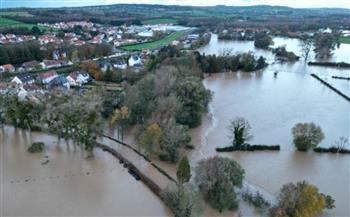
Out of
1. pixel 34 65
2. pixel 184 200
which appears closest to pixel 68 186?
pixel 184 200

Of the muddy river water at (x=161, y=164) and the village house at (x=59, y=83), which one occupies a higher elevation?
the village house at (x=59, y=83)

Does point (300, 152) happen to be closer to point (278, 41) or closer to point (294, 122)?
point (294, 122)

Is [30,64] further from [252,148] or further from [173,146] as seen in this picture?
[252,148]

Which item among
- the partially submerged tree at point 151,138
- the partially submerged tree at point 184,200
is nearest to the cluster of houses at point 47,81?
the partially submerged tree at point 151,138

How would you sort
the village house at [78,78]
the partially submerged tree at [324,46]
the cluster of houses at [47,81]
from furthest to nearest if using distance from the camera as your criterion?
the partially submerged tree at [324,46], the village house at [78,78], the cluster of houses at [47,81]

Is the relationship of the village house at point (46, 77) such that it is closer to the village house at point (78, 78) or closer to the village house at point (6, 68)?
the village house at point (78, 78)

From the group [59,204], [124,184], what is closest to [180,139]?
[124,184]
